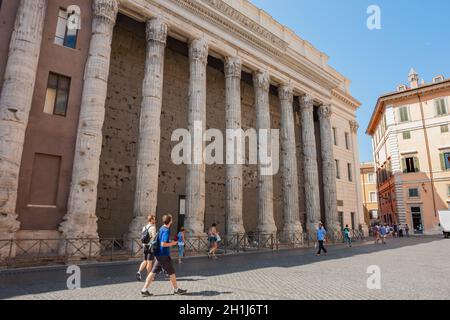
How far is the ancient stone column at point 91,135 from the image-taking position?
38.0 ft

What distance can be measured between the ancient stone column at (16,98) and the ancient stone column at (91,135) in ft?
6.00

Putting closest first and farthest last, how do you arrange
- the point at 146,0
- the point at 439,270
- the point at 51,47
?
the point at 439,270
the point at 51,47
the point at 146,0

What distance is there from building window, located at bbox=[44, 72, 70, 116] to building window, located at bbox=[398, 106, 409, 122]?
117 ft

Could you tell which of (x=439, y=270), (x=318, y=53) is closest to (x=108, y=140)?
(x=439, y=270)

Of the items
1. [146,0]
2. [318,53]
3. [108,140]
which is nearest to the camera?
[146,0]

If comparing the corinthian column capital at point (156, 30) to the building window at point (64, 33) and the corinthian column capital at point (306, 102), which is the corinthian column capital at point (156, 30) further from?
the corinthian column capital at point (306, 102)

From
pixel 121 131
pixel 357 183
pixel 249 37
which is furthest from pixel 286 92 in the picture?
pixel 357 183

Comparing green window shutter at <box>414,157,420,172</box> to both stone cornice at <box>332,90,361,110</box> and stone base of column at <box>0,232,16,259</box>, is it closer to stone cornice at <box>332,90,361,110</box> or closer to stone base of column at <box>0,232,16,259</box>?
stone cornice at <box>332,90,361,110</box>

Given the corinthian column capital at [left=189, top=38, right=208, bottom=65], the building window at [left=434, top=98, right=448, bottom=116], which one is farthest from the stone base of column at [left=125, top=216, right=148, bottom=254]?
the building window at [left=434, top=98, right=448, bottom=116]

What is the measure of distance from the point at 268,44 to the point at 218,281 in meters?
17.3

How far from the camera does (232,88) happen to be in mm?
18625

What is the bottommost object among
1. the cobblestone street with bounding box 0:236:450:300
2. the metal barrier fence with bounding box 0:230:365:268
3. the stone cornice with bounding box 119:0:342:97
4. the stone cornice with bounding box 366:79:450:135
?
the cobblestone street with bounding box 0:236:450:300

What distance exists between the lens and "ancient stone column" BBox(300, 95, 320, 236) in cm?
2195
